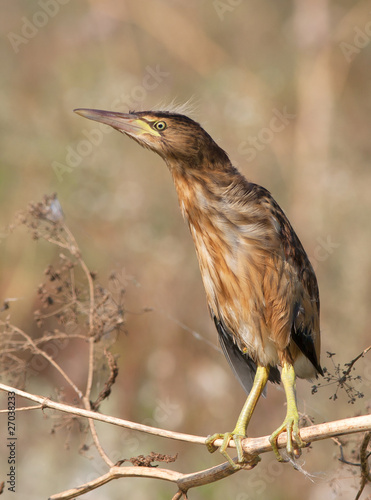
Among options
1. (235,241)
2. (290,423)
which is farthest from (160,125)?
(290,423)

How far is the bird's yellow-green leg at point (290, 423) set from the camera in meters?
3.12

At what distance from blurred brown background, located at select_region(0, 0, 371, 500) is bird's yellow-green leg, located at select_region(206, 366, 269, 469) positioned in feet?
5.63

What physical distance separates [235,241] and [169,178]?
138 inches

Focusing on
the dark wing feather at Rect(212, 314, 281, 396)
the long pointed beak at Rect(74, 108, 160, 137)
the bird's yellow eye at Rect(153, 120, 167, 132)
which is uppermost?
the bird's yellow eye at Rect(153, 120, 167, 132)

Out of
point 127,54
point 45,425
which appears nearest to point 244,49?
point 127,54

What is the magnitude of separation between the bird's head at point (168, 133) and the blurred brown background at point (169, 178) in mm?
2481

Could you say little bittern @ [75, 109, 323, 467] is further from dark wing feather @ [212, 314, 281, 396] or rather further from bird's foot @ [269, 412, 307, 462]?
dark wing feather @ [212, 314, 281, 396]

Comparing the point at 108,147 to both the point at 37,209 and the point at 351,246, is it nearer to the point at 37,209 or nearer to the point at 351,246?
the point at 351,246

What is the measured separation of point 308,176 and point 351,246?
895 mm

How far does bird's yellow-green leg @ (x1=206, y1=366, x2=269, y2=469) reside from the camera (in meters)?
3.24

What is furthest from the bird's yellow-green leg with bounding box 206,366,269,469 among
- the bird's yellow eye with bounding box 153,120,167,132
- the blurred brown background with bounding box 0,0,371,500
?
the blurred brown background with bounding box 0,0,371,500

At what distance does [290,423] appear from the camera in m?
3.22

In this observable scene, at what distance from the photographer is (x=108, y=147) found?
709 centimetres

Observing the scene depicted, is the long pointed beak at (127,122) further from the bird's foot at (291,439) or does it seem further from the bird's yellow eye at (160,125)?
the bird's foot at (291,439)
